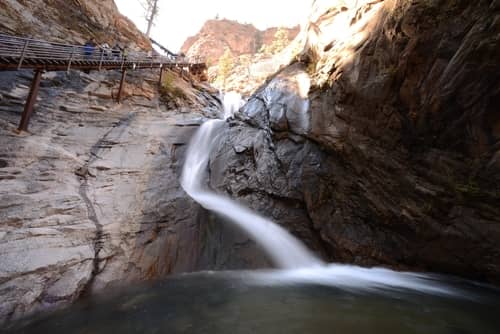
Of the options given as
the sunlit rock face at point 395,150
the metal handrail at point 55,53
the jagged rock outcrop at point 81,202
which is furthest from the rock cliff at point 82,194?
the sunlit rock face at point 395,150

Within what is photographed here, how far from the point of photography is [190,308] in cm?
440

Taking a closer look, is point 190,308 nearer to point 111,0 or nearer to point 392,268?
point 392,268

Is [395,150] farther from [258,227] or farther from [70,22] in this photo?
[70,22]

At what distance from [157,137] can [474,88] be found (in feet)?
34.3

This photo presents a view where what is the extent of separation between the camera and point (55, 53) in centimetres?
1016

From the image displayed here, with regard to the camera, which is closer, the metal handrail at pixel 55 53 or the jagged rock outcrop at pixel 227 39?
the metal handrail at pixel 55 53

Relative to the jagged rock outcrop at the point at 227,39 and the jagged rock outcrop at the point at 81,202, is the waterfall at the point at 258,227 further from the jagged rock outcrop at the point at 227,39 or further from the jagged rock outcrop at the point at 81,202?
the jagged rock outcrop at the point at 227,39

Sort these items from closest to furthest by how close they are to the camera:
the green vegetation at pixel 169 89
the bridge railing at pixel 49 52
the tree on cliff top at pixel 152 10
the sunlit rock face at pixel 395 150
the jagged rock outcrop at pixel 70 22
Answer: the sunlit rock face at pixel 395 150 → the bridge railing at pixel 49 52 → the jagged rock outcrop at pixel 70 22 → the green vegetation at pixel 169 89 → the tree on cliff top at pixel 152 10

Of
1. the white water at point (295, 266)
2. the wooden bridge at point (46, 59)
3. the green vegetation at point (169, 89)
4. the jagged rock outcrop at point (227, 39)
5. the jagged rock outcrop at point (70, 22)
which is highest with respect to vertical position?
the jagged rock outcrop at point (227, 39)

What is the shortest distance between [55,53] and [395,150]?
1330 cm

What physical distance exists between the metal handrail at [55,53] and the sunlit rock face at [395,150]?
25.2 ft

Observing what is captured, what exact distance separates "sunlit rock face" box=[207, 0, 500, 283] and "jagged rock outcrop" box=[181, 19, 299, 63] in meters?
49.9

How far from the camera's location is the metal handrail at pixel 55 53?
856 cm

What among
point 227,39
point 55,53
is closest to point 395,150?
point 55,53
